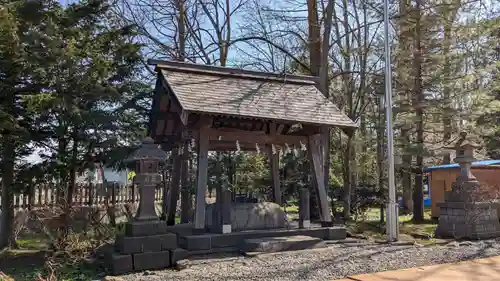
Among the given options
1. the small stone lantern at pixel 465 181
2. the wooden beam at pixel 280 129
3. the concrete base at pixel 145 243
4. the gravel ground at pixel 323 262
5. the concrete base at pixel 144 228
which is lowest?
the gravel ground at pixel 323 262

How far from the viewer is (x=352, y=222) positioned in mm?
13766

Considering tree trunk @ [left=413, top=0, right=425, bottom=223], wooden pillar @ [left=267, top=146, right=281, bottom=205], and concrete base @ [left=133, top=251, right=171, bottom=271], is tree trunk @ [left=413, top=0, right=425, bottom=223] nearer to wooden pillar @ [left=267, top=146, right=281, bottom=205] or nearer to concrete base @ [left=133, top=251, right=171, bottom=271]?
wooden pillar @ [left=267, top=146, right=281, bottom=205]

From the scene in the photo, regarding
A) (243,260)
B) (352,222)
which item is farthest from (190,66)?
(352,222)

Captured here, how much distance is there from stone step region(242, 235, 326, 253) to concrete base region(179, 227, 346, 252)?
0.22 m

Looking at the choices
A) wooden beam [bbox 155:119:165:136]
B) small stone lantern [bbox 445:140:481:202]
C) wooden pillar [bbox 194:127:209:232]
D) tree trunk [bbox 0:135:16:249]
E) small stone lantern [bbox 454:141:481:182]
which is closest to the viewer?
wooden pillar [bbox 194:127:209:232]

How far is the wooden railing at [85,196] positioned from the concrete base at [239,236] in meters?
3.89

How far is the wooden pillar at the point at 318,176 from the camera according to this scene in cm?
1020

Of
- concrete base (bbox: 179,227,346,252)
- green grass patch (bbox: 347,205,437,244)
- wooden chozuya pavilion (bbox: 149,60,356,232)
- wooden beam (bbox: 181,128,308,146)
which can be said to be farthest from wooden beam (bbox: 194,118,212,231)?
green grass patch (bbox: 347,205,437,244)

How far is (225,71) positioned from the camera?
10633mm

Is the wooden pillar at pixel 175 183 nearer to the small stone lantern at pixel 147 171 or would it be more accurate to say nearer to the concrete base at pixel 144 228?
the small stone lantern at pixel 147 171

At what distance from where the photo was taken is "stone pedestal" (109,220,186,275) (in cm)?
715

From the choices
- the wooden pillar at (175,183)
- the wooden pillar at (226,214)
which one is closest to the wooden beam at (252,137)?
the wooden pillar at (226,214)

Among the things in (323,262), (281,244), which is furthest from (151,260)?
(323,262)

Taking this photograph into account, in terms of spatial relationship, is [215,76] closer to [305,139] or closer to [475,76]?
[305,139]
